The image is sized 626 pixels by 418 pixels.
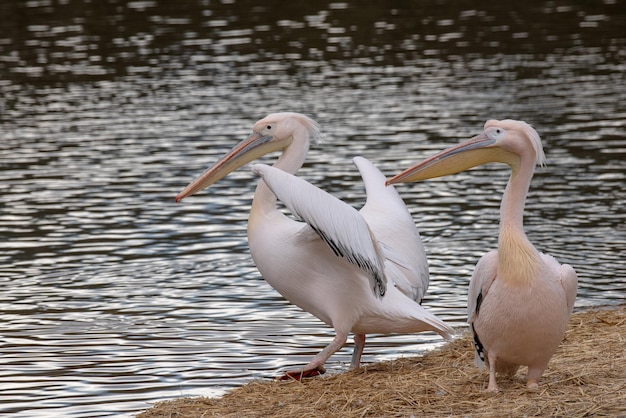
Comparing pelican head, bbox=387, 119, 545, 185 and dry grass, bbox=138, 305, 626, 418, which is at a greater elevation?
pelican head, bbox=387, 119, 545, 185

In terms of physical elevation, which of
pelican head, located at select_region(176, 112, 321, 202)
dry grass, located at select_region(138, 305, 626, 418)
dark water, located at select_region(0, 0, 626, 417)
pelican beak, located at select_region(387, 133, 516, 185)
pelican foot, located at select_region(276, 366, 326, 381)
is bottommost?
dark water, located at select_region(0, 0, 626, 417)

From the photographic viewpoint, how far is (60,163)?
10562mm

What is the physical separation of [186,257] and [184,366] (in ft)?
6.91

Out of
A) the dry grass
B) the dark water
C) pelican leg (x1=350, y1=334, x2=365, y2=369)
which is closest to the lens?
the dry grass

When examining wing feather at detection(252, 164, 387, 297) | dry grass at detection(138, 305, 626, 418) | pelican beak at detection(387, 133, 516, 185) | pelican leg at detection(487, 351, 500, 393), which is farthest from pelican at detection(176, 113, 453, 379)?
pelican leg at detection(487, 351, 500, 393)

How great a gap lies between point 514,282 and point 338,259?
1039mm

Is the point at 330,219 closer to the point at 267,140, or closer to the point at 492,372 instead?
the point at 492,372

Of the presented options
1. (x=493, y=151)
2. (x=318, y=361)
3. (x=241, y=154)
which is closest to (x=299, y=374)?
(x=318, y=361)

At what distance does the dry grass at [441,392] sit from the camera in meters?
4.47

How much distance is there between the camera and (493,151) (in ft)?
15.7

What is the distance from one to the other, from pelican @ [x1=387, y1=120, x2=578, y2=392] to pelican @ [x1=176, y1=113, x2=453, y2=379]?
1.29 feet

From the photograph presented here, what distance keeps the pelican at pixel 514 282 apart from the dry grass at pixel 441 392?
0.15 metres

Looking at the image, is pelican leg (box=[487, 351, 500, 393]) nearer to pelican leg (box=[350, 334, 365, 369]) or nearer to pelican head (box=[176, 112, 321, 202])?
pelican leg (box=[350, 334, 365, 369])

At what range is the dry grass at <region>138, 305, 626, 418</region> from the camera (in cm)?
447
